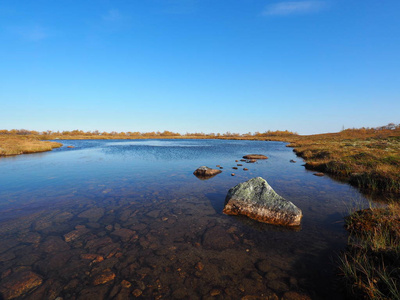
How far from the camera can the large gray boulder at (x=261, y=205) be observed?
31.2 ft

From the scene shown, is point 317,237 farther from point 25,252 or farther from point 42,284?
point 25,252

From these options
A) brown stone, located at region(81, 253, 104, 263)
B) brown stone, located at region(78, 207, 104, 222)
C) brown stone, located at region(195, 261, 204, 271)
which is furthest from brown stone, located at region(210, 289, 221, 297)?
brown stone, located at region(78, 207, 104, 222)

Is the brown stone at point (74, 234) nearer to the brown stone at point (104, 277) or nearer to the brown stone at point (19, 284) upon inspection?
the brown stone at point (19, 284)

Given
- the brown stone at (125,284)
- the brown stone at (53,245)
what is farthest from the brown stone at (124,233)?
the brown stone at (125,284)

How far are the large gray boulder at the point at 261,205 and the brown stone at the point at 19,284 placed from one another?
8.34 meters

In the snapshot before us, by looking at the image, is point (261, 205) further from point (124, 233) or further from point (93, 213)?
point (93, 213)

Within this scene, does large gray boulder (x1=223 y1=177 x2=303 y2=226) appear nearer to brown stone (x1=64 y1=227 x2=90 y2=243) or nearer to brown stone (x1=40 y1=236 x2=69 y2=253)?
brown stone (x1=64 y1=227 x2=90 y2=243)

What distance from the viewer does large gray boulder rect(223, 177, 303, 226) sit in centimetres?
950

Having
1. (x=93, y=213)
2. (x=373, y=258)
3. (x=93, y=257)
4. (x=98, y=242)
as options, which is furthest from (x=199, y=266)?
(x=93, y=213)

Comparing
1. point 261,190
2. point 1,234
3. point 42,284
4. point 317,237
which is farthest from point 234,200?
point 1,234

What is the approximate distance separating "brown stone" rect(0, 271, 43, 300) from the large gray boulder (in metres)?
8.34

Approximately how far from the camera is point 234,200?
35.7ft

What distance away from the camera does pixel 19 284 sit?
5.36 m

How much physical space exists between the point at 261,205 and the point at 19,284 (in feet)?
32.4
